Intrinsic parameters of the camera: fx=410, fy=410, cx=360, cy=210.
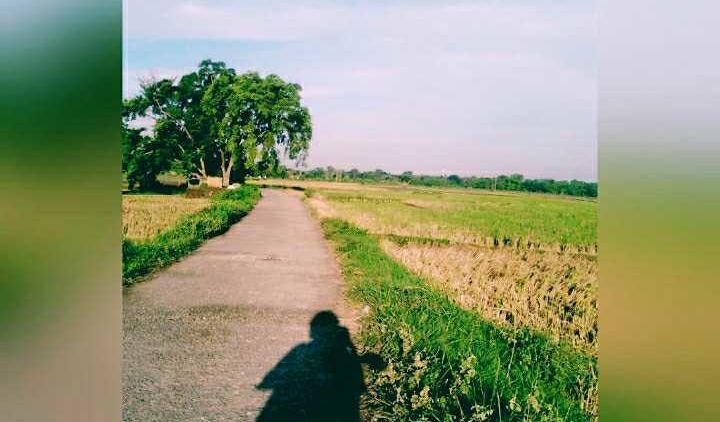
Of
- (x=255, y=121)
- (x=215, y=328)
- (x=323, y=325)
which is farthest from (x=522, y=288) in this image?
(x=255, y=121)

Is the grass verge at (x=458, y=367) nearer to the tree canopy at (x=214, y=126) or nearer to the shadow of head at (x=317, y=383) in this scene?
the shadow of head at (x=317, y=383)

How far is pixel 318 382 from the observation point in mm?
3889

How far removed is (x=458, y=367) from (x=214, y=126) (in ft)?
144

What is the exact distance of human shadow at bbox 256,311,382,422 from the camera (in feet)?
11.0

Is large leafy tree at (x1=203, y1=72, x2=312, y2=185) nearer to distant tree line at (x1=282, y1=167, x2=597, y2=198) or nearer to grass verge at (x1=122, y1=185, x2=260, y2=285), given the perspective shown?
distant tree line at (x1=282, y1=167, x2=597, y2=198)

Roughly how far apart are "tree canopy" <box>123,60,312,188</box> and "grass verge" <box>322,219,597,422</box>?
3731 cm

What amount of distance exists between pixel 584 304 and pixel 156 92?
153 feet

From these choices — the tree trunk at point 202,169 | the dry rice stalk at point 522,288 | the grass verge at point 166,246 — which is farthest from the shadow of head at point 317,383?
the tree trunk at point 202,169

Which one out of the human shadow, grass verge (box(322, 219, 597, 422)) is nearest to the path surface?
the human shadow

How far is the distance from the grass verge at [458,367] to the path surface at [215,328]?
101cm
